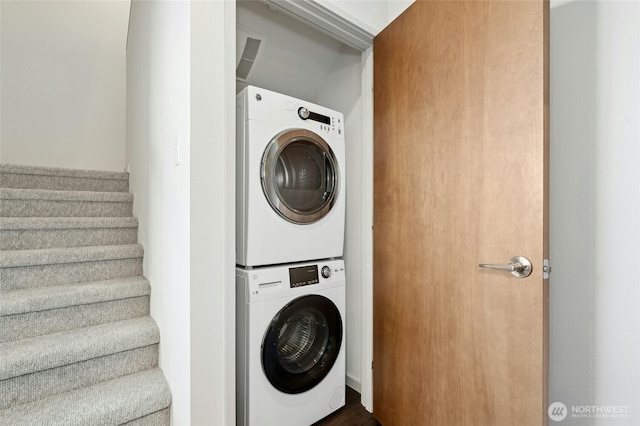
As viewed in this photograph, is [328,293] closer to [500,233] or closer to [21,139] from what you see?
[500,233]

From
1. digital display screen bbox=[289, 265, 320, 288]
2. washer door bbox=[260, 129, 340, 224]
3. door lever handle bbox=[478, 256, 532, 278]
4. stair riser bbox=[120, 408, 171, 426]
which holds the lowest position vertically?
stair riser bbox=[120, 408, 171, 426]

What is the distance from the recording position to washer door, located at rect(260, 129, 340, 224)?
1.46 meters

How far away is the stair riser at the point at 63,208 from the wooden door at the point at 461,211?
6.22 ft

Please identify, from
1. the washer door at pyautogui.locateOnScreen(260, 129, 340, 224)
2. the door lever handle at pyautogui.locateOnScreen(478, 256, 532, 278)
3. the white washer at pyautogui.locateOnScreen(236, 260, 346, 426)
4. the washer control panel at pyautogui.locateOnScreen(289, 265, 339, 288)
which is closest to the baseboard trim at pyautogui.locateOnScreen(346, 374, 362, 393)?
the white washer at pyautogui.locateOnScreen(236, 260, 346, 426)

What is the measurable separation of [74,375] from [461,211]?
1726 millimetres

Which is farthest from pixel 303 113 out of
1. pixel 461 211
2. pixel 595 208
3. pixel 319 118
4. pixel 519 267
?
pixel 595 208

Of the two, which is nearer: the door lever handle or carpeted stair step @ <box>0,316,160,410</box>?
the door lever handle

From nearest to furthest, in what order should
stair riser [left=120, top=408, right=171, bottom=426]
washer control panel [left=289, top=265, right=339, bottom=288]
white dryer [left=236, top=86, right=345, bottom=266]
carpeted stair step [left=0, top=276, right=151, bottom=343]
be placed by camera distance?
1. stair riser [left=120, top=408, right=171, bottom=426]
2. carpeted stair step [left=0, top=276, right=151, bottom=343]
3. white dryer [left=236, top=86, right=345, bottom=266]
4. washer control panel [left=289, top=265, right=339, bottom=288]

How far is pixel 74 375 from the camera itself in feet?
4.13

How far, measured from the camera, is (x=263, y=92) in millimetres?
1451

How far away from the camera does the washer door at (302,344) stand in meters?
1.42

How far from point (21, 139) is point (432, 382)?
3.78 metres

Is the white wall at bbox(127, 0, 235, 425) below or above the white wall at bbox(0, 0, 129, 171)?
below

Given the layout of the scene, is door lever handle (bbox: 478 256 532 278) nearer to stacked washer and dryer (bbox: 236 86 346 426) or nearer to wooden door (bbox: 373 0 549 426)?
wooden door (bbox: 373 0 549 426)
